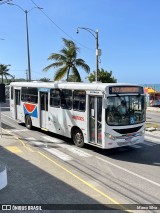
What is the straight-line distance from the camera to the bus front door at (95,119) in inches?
493

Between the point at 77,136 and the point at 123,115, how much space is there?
2604mm

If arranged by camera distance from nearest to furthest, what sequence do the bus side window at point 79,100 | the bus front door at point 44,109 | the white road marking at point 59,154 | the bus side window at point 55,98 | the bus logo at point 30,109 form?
the white road marking at point 59,154
the bus side window at point 79,100
the bus side window at point 55,98
the bus front door at point 44,109
the bus logo at point 30,109

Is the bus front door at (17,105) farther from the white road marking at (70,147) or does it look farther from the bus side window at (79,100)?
the bus side window at (79,100)

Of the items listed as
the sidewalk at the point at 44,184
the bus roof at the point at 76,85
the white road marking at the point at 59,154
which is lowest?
the sidewalk at the point at 44,184

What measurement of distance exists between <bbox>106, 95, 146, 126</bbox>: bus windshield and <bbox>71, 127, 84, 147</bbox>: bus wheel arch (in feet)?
6.75

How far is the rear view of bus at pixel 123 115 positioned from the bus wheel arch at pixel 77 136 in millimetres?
1864

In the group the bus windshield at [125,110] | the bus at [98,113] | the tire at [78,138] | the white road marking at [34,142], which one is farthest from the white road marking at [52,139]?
the bus windshield at [125,110]

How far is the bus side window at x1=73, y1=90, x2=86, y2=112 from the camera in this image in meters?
13.5

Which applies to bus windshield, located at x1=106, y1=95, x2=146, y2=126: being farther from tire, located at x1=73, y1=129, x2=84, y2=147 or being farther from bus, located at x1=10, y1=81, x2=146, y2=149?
tire, located at x1=73, y1=129, x2=84, y2=147

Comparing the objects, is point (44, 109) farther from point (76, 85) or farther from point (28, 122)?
point (76, 85)

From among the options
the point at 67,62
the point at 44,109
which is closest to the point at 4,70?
the point at 67,62

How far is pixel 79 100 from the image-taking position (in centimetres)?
1381

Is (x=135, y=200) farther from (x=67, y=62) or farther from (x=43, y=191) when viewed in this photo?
(x=67, y=62)

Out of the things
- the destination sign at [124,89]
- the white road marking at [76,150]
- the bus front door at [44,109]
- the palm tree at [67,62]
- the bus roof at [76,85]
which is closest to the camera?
the destination sign at [124,89]
